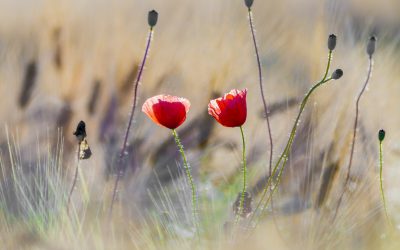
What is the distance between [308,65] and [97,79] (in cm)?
15

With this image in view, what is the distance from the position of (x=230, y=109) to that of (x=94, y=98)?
82 millimetres

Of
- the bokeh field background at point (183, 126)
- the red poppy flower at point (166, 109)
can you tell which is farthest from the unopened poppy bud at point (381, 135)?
the red poppy flower at point (166, 109)

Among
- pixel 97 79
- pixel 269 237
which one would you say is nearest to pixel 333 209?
pixel 269 237

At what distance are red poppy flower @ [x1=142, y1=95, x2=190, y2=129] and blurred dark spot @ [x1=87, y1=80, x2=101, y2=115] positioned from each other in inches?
1.3

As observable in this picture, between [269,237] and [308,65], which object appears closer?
[269,237]

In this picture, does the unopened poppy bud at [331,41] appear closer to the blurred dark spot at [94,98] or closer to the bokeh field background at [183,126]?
the bokeh field background at [183,126]

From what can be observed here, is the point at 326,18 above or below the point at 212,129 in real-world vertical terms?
above

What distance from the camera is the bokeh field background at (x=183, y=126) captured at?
1.42 ft

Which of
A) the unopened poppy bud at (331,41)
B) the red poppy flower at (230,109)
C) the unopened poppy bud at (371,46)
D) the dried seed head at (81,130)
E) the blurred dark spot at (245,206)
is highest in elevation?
the unopened poppy bud at (371,46)

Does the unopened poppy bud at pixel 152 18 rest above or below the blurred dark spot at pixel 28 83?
above

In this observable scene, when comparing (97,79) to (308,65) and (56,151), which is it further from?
(308,65)

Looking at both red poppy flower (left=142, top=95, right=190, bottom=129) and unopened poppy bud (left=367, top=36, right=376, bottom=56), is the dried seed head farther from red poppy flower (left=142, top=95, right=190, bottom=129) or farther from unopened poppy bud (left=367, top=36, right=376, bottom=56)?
unopened poppy bud (left=367, top=36, right=376, bottom=56)

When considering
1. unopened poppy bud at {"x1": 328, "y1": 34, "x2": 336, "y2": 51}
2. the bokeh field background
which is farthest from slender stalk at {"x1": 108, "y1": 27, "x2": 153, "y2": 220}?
unopened poppy bud at {"x1": 328, "y1": 34, "x2": 336, "y2": 51}

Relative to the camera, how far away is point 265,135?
51 centimetres
